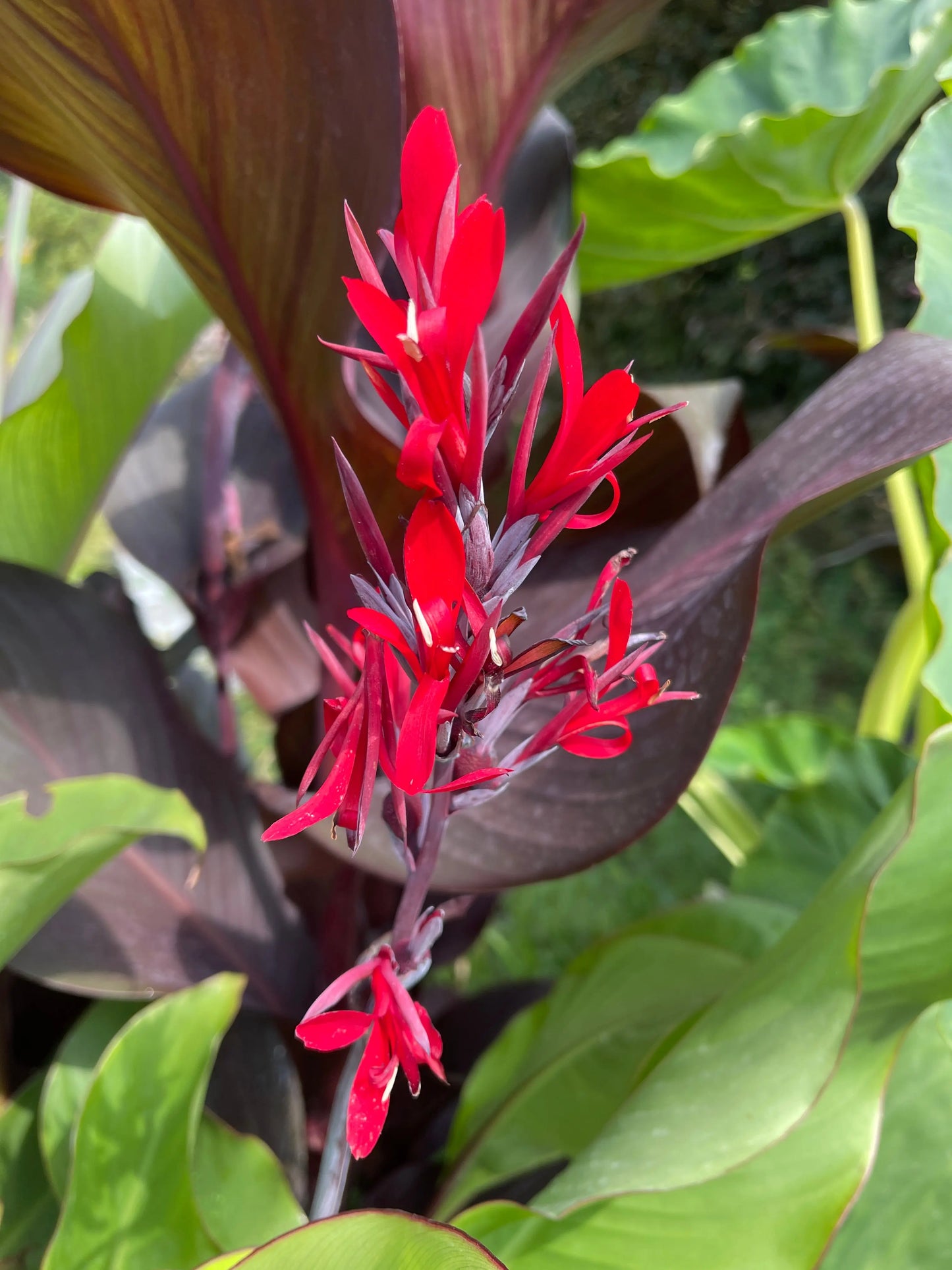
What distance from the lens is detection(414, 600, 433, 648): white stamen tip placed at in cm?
23

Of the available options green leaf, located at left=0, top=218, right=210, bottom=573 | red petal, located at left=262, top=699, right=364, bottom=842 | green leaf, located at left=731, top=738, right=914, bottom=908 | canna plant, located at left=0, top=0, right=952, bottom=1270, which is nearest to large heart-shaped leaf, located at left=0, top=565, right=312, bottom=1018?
canna plant, located at left=0, top=0, right=952, bottom=1270

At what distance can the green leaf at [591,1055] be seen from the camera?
22.6 inches

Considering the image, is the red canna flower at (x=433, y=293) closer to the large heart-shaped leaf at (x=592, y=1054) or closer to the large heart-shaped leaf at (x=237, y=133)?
the large heart-shaped leaf at (x=237, y=133)

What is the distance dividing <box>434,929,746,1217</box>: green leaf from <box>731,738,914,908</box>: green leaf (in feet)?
0.76

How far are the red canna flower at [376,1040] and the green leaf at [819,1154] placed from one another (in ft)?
0.57

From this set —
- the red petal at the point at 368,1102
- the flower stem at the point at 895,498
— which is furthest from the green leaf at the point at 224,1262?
the flower stem at the point at 895,498

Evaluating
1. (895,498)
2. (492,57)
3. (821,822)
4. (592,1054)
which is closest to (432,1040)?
(592,1054)

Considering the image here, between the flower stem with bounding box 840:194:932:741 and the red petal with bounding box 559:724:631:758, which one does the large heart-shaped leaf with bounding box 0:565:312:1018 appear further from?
the flower stem with bounding box 840:194:932:741

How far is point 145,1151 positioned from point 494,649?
382 millimetres

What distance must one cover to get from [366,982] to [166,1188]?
204 mm

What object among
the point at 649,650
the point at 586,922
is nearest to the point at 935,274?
the point at 649,650

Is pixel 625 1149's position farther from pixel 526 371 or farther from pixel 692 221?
pixel 692 221

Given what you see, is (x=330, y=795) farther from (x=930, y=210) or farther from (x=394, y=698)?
(x=930, y=210)

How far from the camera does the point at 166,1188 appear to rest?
458 millimetres
